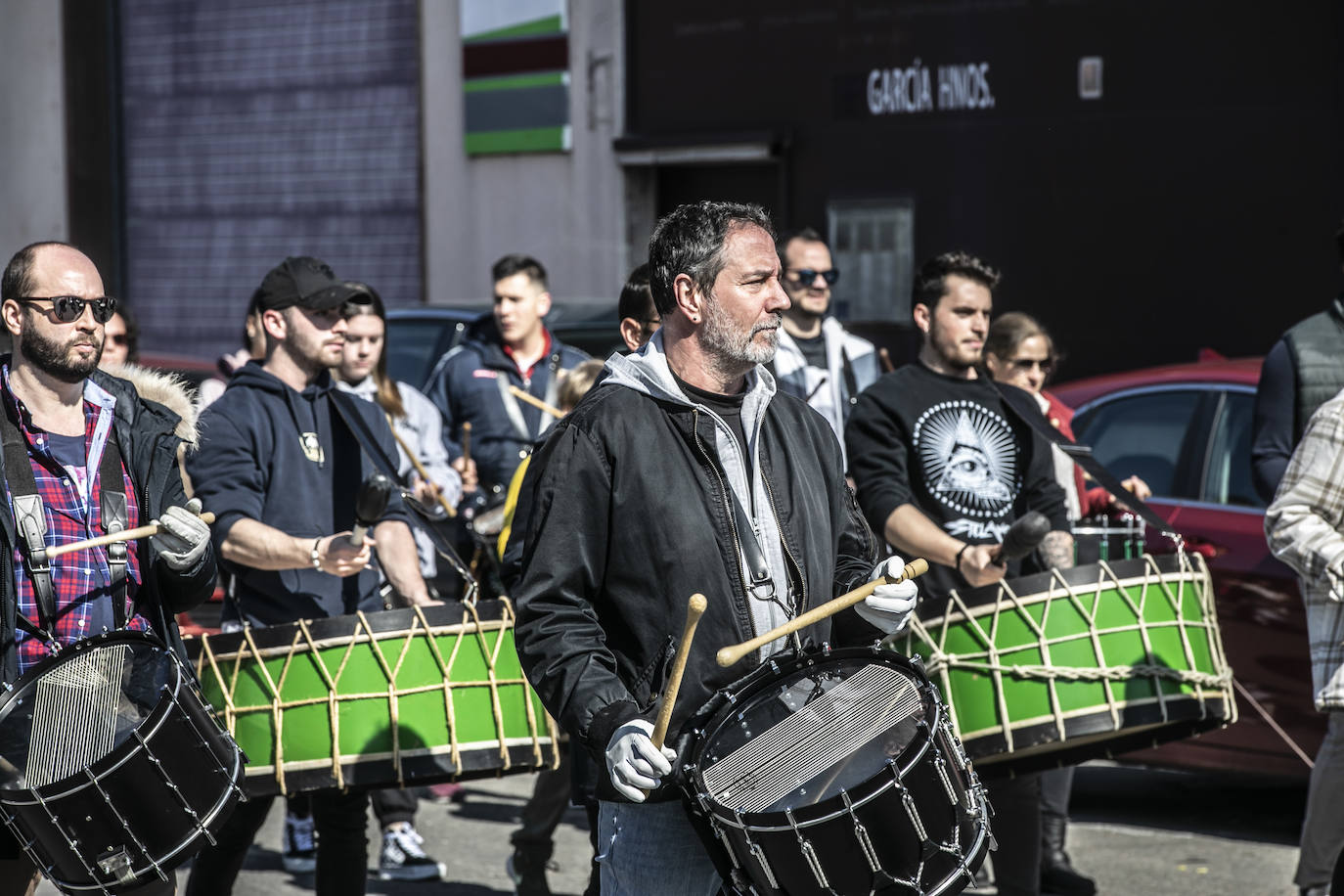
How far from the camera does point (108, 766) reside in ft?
12.7

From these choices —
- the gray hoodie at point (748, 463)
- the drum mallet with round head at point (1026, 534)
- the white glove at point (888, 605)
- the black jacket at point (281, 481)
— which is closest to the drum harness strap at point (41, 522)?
the black jacket at point (281, 481)

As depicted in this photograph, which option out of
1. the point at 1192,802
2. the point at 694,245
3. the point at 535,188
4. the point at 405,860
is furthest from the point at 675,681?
the point at 535,188

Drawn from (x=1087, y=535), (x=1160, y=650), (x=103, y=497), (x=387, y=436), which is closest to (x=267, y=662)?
(x=103, y=497)

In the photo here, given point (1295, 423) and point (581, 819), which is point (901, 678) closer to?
point (1295, 423)

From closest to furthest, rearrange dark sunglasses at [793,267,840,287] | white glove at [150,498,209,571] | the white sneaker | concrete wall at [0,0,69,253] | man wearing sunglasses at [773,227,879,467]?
white glove at [150,498,209,571]
the white sneaker
man wearing sunglasses at [773,227,879,467]
dark sunglasses at [793,267,840,287]
concrete wall at [0,0,69,253]

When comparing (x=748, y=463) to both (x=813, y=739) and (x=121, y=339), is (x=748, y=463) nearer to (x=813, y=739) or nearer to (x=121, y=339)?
(x=813, y=739)

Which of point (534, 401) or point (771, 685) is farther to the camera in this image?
point (534, 401)

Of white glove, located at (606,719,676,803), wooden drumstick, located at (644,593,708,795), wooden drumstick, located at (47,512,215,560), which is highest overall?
wooden drumstick, located at (47,512,215,560)

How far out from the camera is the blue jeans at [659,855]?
3.59 metres

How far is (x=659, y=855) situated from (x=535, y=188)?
1216 cm

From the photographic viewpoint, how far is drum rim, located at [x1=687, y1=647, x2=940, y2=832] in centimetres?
323

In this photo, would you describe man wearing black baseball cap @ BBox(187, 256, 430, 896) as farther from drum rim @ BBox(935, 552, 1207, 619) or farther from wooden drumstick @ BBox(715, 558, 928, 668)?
wooden drumstick @ BBox(715, 558, 928, 668)

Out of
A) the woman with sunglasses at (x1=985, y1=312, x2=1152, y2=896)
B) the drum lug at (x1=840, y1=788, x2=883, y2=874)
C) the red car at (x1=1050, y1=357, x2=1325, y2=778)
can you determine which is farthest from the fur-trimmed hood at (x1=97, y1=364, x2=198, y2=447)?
the red car at (x1=1050, y1=357, x2=1325, y2=778)

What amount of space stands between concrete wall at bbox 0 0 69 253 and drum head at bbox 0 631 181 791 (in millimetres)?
15869
